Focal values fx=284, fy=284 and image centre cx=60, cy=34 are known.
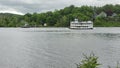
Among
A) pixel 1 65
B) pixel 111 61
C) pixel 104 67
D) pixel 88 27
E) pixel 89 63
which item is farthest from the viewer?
pixel 88 27

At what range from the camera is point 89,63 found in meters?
14.6

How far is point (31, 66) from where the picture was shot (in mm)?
31875

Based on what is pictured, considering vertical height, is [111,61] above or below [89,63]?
below

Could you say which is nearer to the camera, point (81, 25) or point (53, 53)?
point (53, 53)

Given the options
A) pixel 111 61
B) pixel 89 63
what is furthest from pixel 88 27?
pixel 89 63

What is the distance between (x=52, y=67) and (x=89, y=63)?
652 inches

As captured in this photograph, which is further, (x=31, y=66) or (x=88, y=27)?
(x=88, y=27)

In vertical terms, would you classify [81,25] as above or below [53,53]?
below

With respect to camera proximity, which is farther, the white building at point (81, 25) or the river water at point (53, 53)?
the white building at point (81, 25)

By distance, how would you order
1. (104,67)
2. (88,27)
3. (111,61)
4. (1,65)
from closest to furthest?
(104,67), (1,65), (111,61), (88,27)

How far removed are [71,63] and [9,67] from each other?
7.30 metres

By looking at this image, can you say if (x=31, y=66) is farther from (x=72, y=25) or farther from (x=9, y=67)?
(x=72, y=25)

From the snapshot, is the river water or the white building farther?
the white building

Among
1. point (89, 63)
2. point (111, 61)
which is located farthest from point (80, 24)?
point (89, 63)
